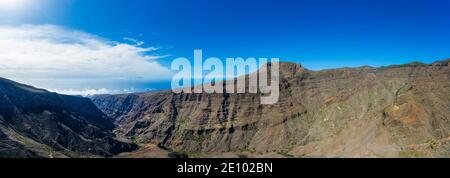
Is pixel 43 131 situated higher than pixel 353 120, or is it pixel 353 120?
pixel 353 120

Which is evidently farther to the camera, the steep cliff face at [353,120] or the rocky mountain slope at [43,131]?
the rocky mountain slope at [43,131]

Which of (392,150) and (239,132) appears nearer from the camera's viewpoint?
(392,150)

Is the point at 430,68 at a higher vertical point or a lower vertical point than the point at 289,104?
higher

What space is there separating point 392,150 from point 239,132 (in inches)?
4181

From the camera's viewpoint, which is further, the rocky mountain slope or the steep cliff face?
the rocky mountain slope

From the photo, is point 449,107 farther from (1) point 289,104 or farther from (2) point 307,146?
(1) point 289,104

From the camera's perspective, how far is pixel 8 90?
7810 inches

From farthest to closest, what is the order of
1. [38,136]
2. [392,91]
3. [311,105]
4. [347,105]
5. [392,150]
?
[311,105] < [38,136] < [347,105] < [392,91] < [392,150]

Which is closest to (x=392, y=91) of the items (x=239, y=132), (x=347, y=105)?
(x=347, y=105)

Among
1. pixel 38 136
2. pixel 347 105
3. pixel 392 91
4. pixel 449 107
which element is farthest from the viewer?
pixel 38 136

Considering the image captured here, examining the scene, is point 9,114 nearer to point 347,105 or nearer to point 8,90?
point 8,90

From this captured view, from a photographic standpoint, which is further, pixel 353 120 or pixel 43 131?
pixel 43 131
